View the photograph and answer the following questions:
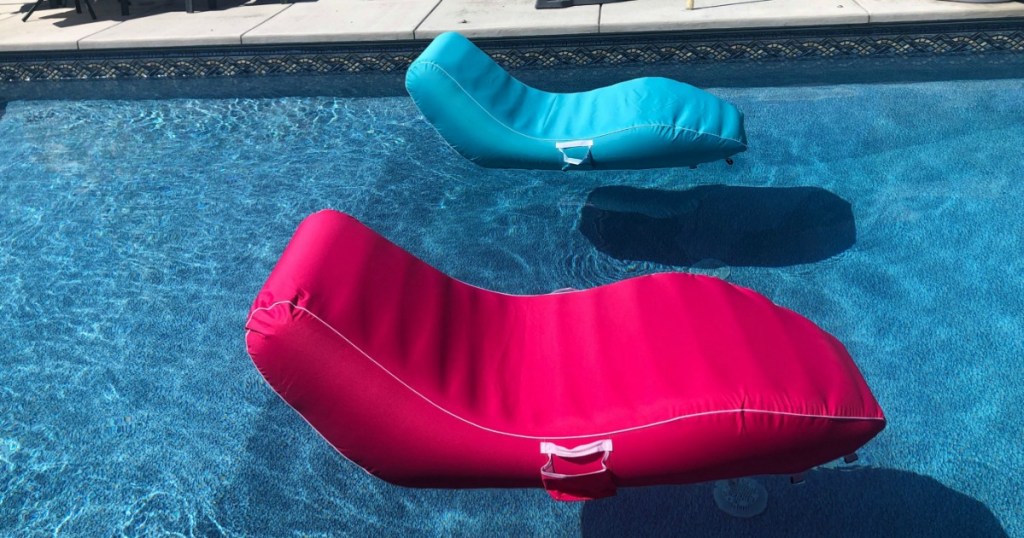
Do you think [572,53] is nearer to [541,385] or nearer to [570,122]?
[570,122]

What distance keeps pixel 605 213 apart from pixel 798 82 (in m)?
2.75

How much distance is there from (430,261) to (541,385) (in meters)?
2.11

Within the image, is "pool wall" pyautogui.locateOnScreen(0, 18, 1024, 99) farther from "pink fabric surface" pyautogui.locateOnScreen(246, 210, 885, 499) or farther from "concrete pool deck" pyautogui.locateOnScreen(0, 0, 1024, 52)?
"pink fabric surface" pyautogui.locateOnScreen(246, 210, 885, 499)

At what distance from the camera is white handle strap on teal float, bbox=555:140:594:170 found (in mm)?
4152

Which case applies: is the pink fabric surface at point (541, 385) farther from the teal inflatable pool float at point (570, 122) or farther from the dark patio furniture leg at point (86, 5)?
the dark patio furniture leg at point (86, 5)

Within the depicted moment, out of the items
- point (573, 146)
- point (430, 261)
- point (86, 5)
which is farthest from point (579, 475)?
point (86, 5)

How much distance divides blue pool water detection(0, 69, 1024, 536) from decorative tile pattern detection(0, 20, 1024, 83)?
0.38m

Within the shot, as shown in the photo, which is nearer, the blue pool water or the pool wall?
the blue pool water

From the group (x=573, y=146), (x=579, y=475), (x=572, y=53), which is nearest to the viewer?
(x=579, y=475)

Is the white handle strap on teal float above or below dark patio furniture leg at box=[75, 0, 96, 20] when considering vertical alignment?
below

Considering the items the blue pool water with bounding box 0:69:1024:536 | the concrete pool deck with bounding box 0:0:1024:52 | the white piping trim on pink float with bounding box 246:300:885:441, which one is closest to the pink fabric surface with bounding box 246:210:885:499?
the white piping trim on pink float with bounding box 246:300:885:441

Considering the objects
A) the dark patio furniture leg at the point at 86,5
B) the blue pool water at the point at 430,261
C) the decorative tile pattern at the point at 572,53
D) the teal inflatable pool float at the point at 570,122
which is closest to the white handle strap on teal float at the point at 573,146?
the teal inflatable pool float at the point at 570,122

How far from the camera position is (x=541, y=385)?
8.59ft

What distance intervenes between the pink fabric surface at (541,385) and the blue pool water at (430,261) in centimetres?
68
